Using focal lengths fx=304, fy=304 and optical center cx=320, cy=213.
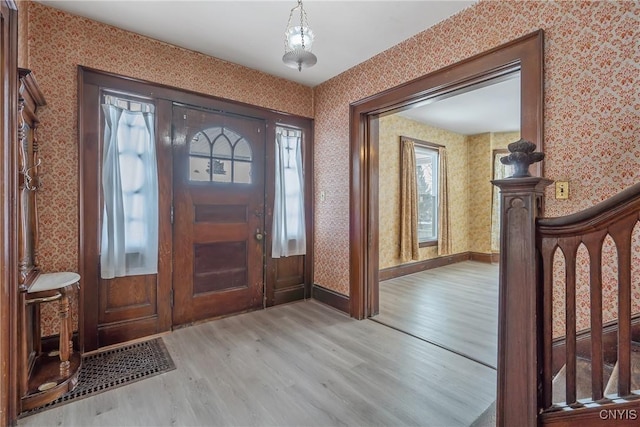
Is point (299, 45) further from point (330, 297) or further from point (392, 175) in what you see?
point (392, 175)

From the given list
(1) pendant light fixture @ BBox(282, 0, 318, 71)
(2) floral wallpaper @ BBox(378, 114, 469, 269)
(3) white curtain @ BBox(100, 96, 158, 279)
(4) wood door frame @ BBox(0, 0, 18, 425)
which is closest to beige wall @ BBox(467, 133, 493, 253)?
(2) floral wallpaper @ BBox(378, 114, 469, 269)

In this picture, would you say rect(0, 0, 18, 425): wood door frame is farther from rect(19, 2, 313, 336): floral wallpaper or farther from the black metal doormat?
rect(19, 2, 313, 336): floral wallpaper

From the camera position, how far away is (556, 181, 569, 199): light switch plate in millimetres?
1899

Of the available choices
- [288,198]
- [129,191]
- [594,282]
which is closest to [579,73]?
[594,282]

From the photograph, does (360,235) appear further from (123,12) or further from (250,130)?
(123,12)

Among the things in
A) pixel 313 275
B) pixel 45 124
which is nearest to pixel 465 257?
pixel 313 275

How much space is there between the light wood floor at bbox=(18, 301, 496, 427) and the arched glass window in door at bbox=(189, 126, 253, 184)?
5.17 feet

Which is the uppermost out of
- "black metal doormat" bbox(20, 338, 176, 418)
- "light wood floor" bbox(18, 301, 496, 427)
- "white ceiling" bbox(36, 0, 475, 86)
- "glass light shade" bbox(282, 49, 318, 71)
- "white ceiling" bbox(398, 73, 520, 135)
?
"white ceiling" bbox(36, 0, 475, 86)

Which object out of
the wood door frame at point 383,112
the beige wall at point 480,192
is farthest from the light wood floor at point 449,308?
the beige wall at point 480,192

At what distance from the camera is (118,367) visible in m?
2.32

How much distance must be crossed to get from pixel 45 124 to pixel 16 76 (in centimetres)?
79

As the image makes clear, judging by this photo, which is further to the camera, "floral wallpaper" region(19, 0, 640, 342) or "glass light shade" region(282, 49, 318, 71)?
"glass light shade" region(282, 49, 318, 71)

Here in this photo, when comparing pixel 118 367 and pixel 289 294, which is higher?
pixel 289 294

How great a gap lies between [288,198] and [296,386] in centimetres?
216
